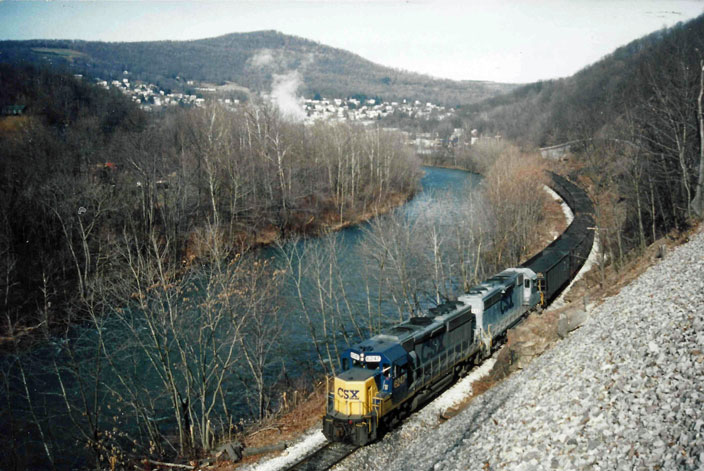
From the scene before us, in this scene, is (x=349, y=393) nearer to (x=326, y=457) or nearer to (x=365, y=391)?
(x=365, y=391)

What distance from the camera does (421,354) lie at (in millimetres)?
15891


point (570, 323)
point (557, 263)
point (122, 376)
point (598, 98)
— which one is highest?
point (598, 98)

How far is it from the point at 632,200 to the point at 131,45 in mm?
210989

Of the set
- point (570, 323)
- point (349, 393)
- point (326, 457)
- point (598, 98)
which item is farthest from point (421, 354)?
point (598, 98)

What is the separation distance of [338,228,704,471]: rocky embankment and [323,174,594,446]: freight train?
952 millimetres

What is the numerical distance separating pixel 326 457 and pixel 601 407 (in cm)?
733

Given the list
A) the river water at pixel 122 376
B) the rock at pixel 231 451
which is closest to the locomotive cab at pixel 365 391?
the rock at pixel 231 451

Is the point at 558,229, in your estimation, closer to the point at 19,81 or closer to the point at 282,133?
the point at 282,133

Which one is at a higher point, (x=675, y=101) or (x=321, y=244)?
(x=675, y=101)

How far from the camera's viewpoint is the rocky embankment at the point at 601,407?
8.14m

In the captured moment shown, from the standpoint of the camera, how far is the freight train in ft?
45.1

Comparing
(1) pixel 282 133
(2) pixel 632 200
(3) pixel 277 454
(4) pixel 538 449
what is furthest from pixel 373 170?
(4) pixel 538 449

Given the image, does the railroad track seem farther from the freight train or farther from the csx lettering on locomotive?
the csx lettering on locomotive

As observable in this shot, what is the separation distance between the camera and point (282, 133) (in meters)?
55.6
